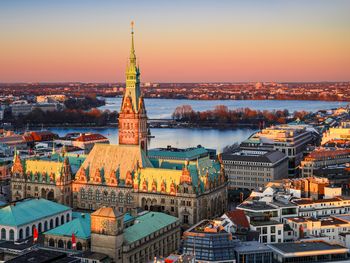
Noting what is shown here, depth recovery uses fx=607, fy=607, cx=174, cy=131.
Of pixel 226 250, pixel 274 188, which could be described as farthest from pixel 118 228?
pixel 274 188

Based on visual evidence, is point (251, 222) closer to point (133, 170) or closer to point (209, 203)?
point (209, 203)

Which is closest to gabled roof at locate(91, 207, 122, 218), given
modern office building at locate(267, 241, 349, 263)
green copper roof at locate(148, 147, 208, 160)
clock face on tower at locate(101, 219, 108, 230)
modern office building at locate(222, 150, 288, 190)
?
clock face on tower at locate(101, 219, 108, 230)

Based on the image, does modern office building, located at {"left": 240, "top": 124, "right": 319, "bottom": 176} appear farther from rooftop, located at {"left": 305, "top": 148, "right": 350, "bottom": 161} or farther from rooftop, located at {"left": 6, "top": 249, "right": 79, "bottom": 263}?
rooftop, located at {"left": 6, "top": 249, "right": 79, "bottom": 263}

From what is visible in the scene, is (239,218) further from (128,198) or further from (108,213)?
(128,198)

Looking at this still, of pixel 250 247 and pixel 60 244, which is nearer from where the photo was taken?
pixel 250 247

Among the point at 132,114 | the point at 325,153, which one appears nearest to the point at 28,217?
the point at 132,114

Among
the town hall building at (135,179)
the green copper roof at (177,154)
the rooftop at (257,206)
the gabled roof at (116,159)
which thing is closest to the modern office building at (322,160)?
the green copper roof at (177,154)

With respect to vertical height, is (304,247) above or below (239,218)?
below
